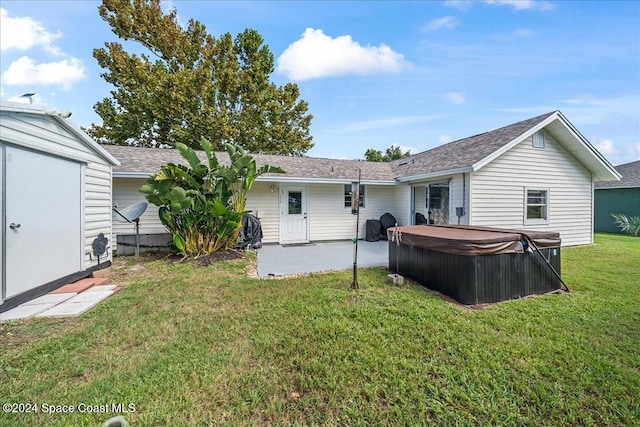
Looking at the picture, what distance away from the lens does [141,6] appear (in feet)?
53.7

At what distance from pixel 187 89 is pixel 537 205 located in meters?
18.4

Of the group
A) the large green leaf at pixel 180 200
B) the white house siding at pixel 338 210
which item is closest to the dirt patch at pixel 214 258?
the large green leaf at pixel 180 200

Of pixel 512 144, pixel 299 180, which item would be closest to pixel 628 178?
pixel 512 144

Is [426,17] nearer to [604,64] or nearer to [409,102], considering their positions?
[409,102]

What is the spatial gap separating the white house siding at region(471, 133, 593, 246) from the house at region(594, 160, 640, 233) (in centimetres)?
734

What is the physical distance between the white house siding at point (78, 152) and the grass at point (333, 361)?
7.80ft

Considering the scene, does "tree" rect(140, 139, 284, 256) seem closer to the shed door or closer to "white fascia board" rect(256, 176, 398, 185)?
"white fascia board" rect(256, 176, 398, 185)

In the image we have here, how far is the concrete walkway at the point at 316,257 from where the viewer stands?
6521mm

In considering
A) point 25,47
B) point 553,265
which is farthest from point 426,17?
point 25,47

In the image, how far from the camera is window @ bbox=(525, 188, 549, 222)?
357 inches

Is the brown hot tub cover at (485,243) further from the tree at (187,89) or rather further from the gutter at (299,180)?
the tree at (187,89)

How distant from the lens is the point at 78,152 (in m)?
5.27

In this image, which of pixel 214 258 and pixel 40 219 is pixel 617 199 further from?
pixel 40 219

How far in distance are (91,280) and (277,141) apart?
1634 cm
